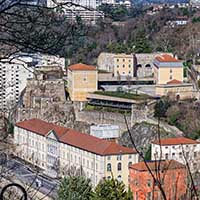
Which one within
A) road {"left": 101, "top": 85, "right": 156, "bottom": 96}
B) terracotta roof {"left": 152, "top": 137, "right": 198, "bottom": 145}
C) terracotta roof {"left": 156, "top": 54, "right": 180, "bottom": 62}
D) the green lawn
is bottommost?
terracotta roof {"left": 152, "top": 137, "right": 198, "bottom": 145}

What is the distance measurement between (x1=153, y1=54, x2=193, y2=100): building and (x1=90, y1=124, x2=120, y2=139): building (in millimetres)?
1691

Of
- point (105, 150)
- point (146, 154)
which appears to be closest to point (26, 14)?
point (105, 150)

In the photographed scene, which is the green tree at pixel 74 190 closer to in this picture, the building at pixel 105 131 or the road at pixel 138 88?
the building at pixel 105 131

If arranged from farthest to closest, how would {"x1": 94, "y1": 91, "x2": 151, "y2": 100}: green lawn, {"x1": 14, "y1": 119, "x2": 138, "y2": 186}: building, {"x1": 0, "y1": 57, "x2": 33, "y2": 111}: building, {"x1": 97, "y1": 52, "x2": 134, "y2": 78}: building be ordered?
{"x1": 97, "y1": 52, "x2": 134, "y2": 78}: building → {"x1": 94, "y1": 91, "x2": 151, "y2": 100}: green lawn → {"x1": 14, "y1": 119, "x2": 138, "y2": 186}: building → {"x1": 0, "y1": 57, "x2": 33, "y2": 111}: building

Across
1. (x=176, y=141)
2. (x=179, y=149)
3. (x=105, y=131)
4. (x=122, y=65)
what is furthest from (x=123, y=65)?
(x=179, y=149)

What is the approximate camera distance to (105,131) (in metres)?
12.2

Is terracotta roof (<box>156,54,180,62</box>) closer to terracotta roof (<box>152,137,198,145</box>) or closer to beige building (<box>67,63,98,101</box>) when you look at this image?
beige building (<box>67,63,98,101</box>)

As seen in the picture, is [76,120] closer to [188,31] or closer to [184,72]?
[184,72]

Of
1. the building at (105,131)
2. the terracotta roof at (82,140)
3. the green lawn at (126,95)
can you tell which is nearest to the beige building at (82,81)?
the green lawn at (126,95)

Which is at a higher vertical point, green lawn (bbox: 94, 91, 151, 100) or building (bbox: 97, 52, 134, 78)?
building (bbox: 97, 52, 134, 78)

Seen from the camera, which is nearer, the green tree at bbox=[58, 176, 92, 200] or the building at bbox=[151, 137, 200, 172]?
the green tree at bbox=[58, 176, 92, 200]

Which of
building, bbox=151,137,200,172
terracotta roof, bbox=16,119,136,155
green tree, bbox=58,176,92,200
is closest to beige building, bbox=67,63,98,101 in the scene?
terracotta roof, bbox=16,119,136,155

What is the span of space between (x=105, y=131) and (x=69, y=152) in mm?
1035

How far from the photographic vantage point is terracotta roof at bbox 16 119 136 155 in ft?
34.2
